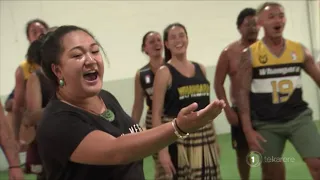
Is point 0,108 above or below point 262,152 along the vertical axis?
above

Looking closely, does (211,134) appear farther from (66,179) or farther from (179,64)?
(66,179)

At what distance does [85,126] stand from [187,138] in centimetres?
179

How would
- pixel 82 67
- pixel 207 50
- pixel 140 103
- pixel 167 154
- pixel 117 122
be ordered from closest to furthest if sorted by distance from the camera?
pixel 82 67 → pixel 117 122 → pixel 167 154 → pixel 140 103 → pixel 207 50

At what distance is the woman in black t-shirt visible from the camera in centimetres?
138

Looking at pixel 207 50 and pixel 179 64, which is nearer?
pixel 179 64

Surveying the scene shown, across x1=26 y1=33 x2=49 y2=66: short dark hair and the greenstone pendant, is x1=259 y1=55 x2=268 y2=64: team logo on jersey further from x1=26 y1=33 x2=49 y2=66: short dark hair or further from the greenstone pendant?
the greenstone pendant

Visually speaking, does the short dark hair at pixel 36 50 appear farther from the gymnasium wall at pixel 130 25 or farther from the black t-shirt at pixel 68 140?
the gymnasium wall at pixel 130 25

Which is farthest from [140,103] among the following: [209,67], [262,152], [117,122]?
[209,67]

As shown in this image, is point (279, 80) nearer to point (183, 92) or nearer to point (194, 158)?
point (183, 92)

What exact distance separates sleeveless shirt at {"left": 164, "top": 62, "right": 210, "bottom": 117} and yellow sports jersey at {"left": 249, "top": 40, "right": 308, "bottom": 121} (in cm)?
39

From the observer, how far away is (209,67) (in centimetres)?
689

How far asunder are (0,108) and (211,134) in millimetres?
1431

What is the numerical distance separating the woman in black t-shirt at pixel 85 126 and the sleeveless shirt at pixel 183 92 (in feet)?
4.84

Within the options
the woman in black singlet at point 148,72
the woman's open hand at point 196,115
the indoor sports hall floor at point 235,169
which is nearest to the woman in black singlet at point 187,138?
the woman in black singlet at point 148,72
